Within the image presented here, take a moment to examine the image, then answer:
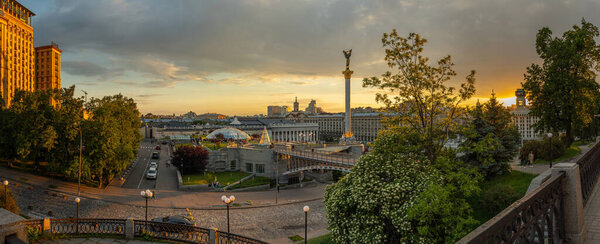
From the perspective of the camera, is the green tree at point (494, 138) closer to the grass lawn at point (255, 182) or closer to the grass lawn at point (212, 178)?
the grass lawn at point (255, 182)

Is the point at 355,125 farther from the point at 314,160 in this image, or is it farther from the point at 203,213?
the point at 203,213

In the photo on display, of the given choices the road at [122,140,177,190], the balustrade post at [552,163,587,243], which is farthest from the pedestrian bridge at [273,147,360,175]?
the balustrade post at [552,163,587,243]

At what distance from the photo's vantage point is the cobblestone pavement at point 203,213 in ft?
86.1

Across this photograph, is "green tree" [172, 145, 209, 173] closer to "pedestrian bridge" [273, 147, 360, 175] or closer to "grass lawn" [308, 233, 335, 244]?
"pedestrian bridge" [273, 147, 360, 175]

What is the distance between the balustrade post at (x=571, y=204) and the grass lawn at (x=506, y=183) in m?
14.4

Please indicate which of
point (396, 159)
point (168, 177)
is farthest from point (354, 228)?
point (168, 177)

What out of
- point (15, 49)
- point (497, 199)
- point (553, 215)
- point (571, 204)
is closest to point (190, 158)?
point (497, 199)

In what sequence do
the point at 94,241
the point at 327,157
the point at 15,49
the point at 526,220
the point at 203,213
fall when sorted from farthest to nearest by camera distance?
1. the point at 15,49
2. the point at 327,157
3. the point at 203,213
4. the point at 94,241
5. the point at 526,220

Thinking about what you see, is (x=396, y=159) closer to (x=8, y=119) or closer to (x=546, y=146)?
(x=546, y=146)

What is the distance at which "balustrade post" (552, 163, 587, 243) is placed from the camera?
19.7ft

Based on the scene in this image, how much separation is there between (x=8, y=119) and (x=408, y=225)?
43.8 m

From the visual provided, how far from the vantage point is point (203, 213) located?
3062 cm

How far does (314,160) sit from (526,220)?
38725 mm

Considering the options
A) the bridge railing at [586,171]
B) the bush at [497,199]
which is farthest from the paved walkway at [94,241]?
the bush at [497,199]
